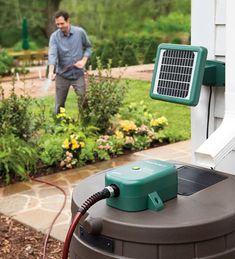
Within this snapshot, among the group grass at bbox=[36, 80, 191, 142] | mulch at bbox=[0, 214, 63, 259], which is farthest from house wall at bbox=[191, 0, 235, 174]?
grass at bbox=[36, 80, 191, 142]

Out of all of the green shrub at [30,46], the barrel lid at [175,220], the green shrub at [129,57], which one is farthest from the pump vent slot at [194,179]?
the green shrub at [30,46]

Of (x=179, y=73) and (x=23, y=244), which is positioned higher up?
(x=179, y=73)

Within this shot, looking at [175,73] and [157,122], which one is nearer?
[175,73]

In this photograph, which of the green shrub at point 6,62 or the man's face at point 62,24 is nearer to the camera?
the man's face at point 62,24

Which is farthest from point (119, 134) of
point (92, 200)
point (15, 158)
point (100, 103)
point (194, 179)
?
point (92, 200)

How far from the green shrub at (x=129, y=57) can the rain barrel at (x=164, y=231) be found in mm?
15435

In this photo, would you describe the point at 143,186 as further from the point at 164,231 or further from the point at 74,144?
the point at 74,144

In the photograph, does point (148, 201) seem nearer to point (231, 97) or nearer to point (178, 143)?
point (231, 97)

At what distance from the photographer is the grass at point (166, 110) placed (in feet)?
23.4

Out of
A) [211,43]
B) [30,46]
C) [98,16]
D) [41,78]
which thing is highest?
[211,43]

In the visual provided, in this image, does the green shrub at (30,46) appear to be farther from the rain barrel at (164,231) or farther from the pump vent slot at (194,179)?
the rain barrel at (164,231)

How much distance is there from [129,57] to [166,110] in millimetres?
8432

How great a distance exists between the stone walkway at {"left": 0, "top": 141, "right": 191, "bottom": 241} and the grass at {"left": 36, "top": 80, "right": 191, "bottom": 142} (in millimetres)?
998

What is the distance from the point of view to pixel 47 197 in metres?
4.71
